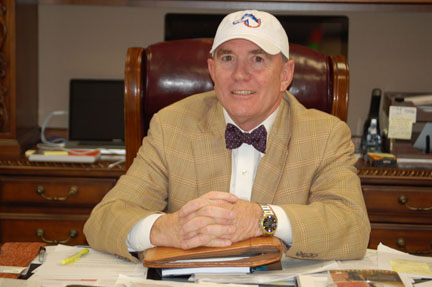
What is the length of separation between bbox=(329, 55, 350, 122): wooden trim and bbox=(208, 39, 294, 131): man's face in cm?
27

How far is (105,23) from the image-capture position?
312 centimetres

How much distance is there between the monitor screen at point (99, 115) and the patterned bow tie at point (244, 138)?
1.29 meters

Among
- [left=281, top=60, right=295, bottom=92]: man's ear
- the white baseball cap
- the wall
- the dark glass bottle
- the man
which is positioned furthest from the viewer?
the wall

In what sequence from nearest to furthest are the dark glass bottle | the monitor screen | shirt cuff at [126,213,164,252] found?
shirt cuff at [126,213,164,252] < the dark glass bottle < the monitor screen

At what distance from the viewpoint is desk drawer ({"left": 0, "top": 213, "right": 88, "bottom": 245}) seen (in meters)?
2.58

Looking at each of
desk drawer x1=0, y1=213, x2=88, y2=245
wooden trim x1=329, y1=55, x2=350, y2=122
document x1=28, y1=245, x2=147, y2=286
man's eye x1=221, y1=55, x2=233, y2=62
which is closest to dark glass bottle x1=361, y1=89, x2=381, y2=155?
wooden trim x1=329, y1=55, x2=350, y2=122

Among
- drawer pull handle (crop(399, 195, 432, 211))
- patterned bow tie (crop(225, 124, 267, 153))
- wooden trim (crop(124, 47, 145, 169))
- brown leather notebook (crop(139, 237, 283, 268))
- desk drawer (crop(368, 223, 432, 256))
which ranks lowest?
desk drawer (crop(368, 223, 432, 256))

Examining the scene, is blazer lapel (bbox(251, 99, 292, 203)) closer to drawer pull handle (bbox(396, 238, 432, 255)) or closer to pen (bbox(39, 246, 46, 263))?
pen (bbox(39, 246, 46, 263))

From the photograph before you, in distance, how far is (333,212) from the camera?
58.1 inches

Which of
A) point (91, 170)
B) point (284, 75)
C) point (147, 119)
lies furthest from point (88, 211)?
point (284, 75)

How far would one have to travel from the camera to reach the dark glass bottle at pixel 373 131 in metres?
2.78

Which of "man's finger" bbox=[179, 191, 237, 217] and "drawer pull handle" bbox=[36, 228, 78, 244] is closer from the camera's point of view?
"man's finger" bbox=[179, 191, 237, 217]

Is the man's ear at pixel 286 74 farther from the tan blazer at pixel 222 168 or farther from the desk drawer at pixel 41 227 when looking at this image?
the desk drawer at pixel 41 227

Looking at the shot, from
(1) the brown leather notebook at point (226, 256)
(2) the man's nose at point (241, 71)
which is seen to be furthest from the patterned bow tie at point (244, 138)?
(1) the brown leather notebook at point (226, 256)
